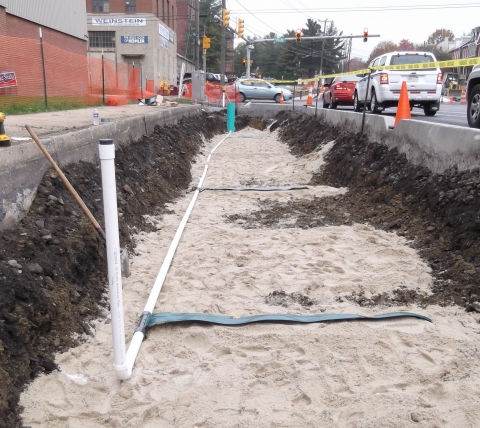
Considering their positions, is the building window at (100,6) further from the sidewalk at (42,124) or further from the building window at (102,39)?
the sidewalk at (42,124)

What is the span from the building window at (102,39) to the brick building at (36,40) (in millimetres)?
14535

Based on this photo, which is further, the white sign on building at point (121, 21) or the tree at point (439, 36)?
the tree at point (439, 36)

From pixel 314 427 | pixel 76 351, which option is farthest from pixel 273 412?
pixel 76 351

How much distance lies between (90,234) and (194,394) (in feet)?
7.30

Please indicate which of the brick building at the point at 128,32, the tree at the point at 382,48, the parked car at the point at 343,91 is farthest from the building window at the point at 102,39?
the tree at the point at 382,48

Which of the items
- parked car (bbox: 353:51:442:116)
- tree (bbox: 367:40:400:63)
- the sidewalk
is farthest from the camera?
tree (bbox: 367:40:400:63)

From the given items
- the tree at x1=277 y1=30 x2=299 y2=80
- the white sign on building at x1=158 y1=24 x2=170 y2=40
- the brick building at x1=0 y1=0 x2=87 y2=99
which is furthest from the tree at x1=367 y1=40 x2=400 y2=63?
→ the brick building at x1=0 y1=0 x2=87 y2=99

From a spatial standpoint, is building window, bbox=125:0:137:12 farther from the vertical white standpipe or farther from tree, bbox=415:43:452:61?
tree, bbox=415:43:452:61

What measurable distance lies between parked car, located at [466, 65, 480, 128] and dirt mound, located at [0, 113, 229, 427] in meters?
5.36

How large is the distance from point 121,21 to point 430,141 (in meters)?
39.9

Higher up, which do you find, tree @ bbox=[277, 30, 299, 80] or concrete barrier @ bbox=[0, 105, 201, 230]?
tree @ bbox=[277, 30, 299, 80]

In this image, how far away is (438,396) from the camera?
9.40 feet

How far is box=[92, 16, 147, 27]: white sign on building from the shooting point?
40.6 m

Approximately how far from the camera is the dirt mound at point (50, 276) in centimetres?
302
